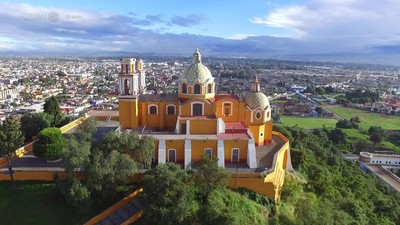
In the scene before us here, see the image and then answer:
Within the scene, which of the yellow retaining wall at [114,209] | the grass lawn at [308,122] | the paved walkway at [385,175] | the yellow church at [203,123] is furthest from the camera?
the grass lawn at [308,122]

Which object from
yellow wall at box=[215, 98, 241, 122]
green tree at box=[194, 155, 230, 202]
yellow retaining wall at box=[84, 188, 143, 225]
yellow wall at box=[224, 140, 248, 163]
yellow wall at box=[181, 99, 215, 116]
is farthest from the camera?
yellow wall at box=[215, 98, 241, 122]

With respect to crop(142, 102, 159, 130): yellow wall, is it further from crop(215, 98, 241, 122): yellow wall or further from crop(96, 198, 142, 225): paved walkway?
crop(96, 198, 142, 225): paved walkway

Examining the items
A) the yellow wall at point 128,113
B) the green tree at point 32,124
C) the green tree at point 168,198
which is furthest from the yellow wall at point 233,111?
the green tree at point 32,124

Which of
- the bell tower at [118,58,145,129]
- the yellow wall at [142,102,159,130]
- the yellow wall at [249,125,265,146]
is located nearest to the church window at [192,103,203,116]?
the yellow wall at [142,102,159,130]

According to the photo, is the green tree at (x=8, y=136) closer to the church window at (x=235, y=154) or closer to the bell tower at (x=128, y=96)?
the bell tower at (x=128, y=96)

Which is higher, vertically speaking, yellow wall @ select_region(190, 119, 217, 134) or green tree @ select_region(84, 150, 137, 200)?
yellow wall @ select_region(190, 119, 217, 134)
